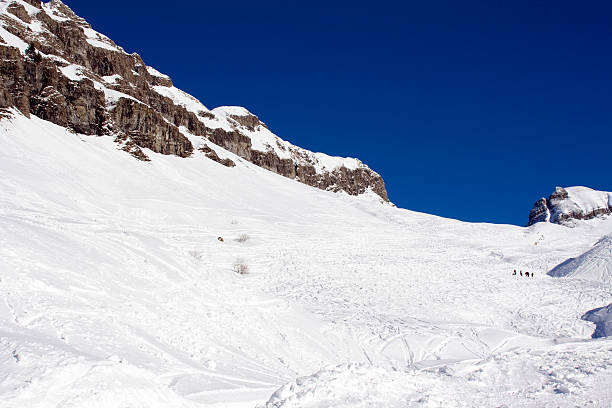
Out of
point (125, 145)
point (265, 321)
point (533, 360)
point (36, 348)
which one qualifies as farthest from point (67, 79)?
point (533, 360)

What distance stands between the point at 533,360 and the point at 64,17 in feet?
302

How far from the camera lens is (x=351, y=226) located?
148 feet

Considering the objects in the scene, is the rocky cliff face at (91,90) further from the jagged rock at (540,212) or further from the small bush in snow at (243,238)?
the jagged rock at (540,212)

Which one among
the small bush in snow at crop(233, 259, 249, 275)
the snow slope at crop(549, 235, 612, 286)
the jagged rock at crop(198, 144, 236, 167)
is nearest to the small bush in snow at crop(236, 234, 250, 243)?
the small bush in snow at crop(233, 259, 249, 275)

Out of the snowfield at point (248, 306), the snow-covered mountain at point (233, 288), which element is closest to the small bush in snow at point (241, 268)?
the snow-covered mountain at point (233, 288)

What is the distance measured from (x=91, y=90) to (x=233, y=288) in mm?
46889

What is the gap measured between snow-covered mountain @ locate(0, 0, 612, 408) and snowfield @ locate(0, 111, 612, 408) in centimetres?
8

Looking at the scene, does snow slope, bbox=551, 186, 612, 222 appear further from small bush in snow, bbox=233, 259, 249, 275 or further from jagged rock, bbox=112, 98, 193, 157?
small bush in snow, bbox=233, 259, 249, 275

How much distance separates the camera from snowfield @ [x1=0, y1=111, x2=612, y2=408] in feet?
23.7

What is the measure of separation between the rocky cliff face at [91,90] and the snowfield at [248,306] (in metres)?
7.16

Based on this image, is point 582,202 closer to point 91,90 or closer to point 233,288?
point 91,90

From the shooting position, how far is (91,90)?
5338 cm

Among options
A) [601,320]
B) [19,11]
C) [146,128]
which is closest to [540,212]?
[146,128]

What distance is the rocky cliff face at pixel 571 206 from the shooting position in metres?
101
